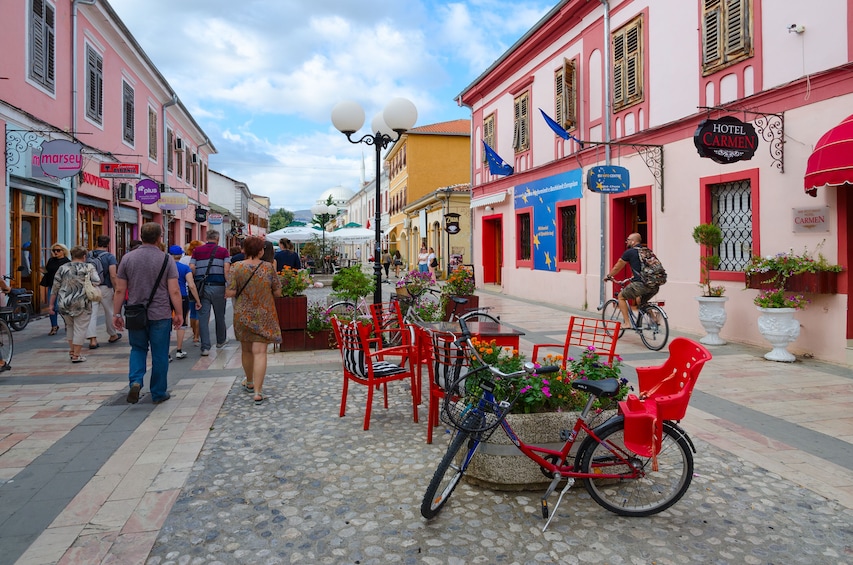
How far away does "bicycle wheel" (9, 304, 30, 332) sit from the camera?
969 centimetres

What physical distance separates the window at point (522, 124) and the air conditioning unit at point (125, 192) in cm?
1079

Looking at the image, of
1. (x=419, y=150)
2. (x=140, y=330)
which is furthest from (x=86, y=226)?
(x=419, y=150)

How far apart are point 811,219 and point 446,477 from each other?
677cm

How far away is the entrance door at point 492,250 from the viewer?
19906mm

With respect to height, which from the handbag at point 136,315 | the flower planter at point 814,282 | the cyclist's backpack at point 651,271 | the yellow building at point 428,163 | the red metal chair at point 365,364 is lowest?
the red metal chair at point 365,364

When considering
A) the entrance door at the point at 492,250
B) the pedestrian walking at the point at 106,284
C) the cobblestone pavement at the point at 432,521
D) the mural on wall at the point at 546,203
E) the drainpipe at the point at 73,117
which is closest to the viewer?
the cobblestone pavement at the point at 432,521

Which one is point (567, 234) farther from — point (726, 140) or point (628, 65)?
point (726, 140)

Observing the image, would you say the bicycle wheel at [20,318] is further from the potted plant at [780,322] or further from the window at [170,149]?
the window at [170,149]

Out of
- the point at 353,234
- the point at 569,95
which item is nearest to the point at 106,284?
the point at 569,95

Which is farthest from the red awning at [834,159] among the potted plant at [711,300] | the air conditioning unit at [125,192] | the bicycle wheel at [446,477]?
the air conditioning unit at [125,192]

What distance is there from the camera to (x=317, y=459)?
4.18 meters

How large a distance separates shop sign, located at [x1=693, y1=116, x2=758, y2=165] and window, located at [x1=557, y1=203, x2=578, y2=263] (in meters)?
5.95

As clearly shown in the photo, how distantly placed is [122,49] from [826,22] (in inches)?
635

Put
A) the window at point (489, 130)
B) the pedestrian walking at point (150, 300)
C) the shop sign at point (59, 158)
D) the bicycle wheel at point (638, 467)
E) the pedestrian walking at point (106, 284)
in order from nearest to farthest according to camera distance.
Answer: the bicycle wheel at point (638, 467) → the pedestrian walking at point (150, 300) → the pedestrian walking at point (106, 284) → the shop sign at point (59, 158) → the window at point (489, 130)
